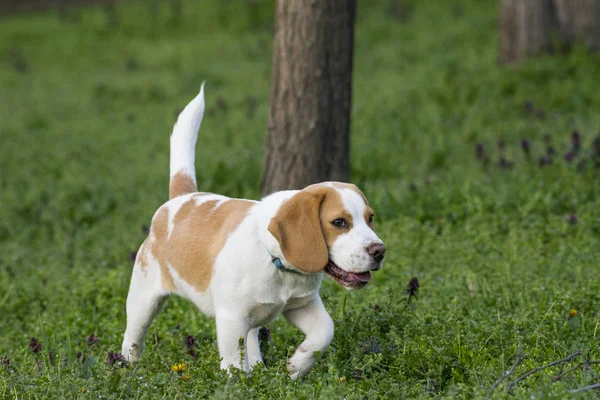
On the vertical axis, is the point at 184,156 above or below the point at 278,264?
above

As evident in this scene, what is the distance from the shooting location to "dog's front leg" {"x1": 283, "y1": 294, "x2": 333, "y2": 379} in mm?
3908

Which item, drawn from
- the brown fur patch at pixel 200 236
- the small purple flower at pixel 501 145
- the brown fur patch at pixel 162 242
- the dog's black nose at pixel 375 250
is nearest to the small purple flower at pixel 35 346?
the brown fur patch at pixel 162 242

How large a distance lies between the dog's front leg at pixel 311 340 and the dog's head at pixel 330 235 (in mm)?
Answer: 303

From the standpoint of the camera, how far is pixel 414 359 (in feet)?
12.9

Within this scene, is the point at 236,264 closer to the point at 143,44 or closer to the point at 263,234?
the point at 263,234

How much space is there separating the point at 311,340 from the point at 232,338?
360mm

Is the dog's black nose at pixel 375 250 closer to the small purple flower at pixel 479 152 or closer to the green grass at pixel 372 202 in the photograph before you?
the green grass at pixel 372 202

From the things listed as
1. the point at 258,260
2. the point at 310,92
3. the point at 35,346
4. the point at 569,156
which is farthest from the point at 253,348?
the point at 569,156

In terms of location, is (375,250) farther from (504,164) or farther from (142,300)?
(504,164)

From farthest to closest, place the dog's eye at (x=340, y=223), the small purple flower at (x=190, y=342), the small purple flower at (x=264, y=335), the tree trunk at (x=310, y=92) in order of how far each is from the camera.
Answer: the tree trunk at (x=310, y=92), the small purple flower at (x=264, y=335), the small purple flower at (x=190, y=342), the dog's eye at (x=340, y=223)

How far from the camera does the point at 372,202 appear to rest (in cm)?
690

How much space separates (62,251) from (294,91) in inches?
92.8

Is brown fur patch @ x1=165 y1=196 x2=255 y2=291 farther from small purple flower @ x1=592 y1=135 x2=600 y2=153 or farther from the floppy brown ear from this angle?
small purple flower @ x1=592 y1=135 x2=600 y2=153

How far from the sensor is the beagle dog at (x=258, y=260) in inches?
145
